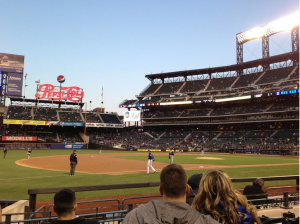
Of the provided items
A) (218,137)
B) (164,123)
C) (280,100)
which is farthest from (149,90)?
(280,100)

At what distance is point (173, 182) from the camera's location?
2.46 metres

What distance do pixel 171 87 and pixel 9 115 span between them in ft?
162

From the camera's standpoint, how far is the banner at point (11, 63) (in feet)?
244

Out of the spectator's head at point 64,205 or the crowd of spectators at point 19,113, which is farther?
the crowd of spectators at point 19,113

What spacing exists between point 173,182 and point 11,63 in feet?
280

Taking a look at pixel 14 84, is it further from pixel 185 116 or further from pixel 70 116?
pixel 185 116

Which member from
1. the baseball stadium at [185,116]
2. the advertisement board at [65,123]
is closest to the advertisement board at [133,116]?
the baseball stadium at [185,116]

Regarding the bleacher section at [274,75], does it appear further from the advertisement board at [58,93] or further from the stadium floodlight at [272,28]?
the advertisement board at [58,93]

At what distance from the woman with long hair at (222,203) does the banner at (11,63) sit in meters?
83.4

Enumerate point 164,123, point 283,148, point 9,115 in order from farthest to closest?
point 164,123, point 9,115, point 283,148

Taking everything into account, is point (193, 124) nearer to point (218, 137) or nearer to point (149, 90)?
point (218, 137)

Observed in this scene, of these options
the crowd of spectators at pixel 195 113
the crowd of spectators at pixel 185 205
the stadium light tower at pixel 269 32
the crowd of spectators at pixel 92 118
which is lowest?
the crowd of spectators at pixel 185 205

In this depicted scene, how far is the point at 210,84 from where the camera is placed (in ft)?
259

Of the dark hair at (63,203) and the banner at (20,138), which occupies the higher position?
the dark hair at (63,203)
